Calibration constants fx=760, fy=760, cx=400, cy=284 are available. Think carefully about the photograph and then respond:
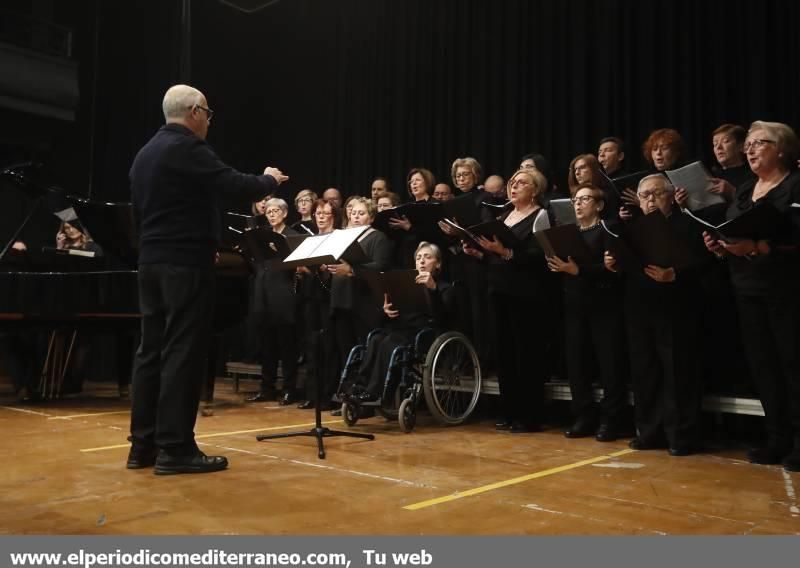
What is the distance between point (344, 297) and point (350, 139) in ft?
10.4

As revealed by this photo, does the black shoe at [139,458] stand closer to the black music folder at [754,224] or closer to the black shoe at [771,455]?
the black music folder at [754,224]

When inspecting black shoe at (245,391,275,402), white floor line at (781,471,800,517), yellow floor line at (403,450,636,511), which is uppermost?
black shoe at (245,391,275,402)

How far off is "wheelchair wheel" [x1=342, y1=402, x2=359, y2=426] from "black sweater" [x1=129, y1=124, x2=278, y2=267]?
1417 mm

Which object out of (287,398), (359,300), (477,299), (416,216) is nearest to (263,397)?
(287,398)

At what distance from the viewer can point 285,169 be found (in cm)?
828

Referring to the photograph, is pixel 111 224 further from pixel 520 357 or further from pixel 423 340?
pixel 520 357

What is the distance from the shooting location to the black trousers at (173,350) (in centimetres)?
295

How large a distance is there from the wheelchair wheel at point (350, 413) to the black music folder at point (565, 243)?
A: 1.33 m

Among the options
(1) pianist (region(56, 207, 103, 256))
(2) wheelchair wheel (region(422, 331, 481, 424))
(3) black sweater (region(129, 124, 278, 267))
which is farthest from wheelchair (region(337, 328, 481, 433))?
(1) pianist (region(56, 207, 103, 256))

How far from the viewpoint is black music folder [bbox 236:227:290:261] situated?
488 centimetres

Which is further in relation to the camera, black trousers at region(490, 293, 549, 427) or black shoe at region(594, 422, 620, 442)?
black trousers at region(490, 293, 549, 427)

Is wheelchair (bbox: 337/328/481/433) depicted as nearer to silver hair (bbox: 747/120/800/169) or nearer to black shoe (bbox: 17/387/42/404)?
silver hair (bbox: 747/120/800/169)

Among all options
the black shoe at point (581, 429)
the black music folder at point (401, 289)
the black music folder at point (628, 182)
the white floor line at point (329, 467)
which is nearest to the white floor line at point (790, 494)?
the black shoe at point (581, 429)

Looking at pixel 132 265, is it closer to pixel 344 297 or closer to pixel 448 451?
pixel 344 297
